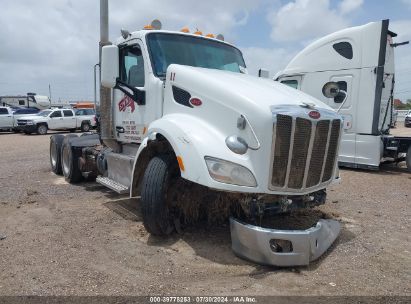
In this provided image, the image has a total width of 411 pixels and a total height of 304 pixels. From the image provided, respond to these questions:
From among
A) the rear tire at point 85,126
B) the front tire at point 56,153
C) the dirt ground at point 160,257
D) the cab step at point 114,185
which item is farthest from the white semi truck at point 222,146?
the rear tire at point 85,126

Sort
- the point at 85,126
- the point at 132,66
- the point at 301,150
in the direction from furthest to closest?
the point at 85,126 < the point at 132,66 < the point at 301,150

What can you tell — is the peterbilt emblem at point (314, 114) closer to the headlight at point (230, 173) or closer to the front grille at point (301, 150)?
the front grille at point (301, 150)

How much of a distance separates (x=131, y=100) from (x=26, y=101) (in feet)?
147

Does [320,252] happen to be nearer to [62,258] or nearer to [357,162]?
[62,258]

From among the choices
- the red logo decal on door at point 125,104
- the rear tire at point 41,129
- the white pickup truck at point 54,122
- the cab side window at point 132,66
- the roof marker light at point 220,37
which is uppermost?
the roof marker light at point 220,37

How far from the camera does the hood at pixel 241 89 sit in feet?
14.9

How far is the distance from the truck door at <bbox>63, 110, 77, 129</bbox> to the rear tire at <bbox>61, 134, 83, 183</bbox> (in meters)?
20.0

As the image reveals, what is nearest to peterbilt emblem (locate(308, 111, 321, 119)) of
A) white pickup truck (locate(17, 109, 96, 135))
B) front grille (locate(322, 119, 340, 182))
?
front grille (locate(322, 119, 340, 182))

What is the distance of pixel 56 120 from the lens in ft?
93.4

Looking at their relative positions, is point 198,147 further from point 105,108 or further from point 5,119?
point 5,119

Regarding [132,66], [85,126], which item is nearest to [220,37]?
[132,66]

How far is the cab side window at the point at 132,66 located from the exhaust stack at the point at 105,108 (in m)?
0.75

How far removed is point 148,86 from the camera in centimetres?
593

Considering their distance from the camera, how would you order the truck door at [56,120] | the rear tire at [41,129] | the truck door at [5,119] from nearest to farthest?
the rear tire at [41,129] < the truck door at [56,120] < the truck door at [5,119]
